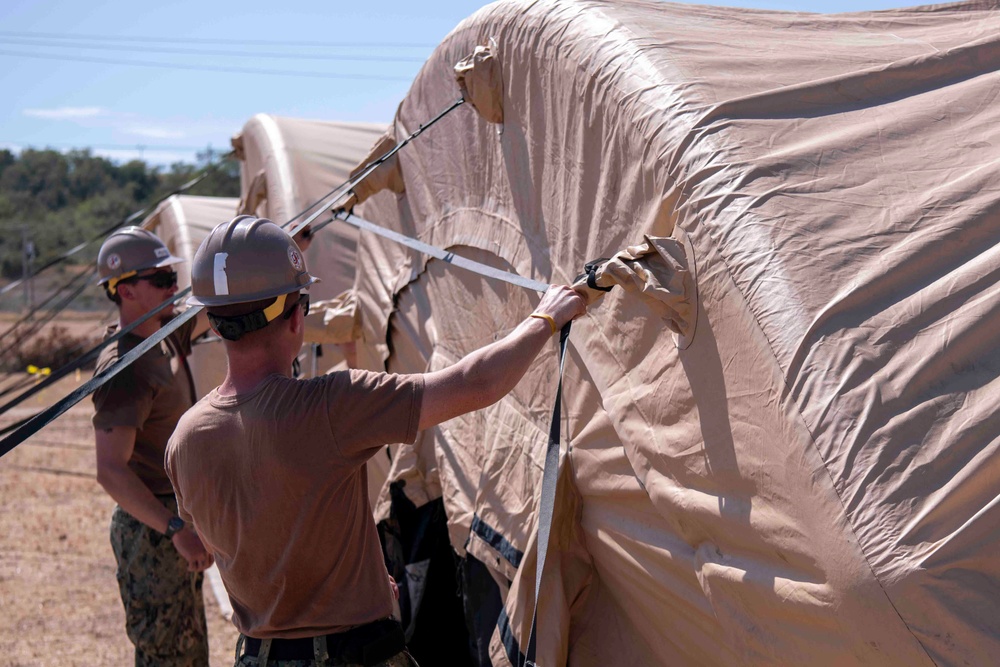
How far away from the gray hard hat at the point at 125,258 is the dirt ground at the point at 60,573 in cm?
252

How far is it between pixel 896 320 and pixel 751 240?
0.35 m

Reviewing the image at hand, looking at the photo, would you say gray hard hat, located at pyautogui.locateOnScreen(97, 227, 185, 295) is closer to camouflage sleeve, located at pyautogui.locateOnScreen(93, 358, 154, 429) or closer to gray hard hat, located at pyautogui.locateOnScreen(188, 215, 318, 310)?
camouflage sleeve, located at pyautogui.locateOnScreen(93, 358, 154, 429)

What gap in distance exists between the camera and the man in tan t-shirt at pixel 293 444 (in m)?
2.24

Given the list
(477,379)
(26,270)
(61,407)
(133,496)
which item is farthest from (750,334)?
(26,270)

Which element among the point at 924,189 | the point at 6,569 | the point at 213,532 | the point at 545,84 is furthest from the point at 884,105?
the point at 6,569

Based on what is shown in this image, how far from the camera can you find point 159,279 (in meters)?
4.11

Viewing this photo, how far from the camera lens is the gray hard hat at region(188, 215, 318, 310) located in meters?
2.33

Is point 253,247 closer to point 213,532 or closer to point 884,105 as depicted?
point 213,532

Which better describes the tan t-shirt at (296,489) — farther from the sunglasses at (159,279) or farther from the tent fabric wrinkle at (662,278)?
the sunglasses at (159,279)

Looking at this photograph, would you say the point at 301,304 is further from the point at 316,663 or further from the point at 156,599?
the point at 156,599

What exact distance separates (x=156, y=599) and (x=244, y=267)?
6.86ft

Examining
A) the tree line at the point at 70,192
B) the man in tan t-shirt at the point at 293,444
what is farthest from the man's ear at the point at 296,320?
the tree line at the point at 70,192

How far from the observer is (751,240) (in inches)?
83.5

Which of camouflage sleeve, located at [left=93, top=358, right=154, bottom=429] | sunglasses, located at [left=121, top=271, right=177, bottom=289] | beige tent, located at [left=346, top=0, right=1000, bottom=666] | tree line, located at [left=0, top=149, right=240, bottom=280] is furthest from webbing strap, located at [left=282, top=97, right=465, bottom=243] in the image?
tree line, located at [left=0, top=149, right=240, bottom=280]
